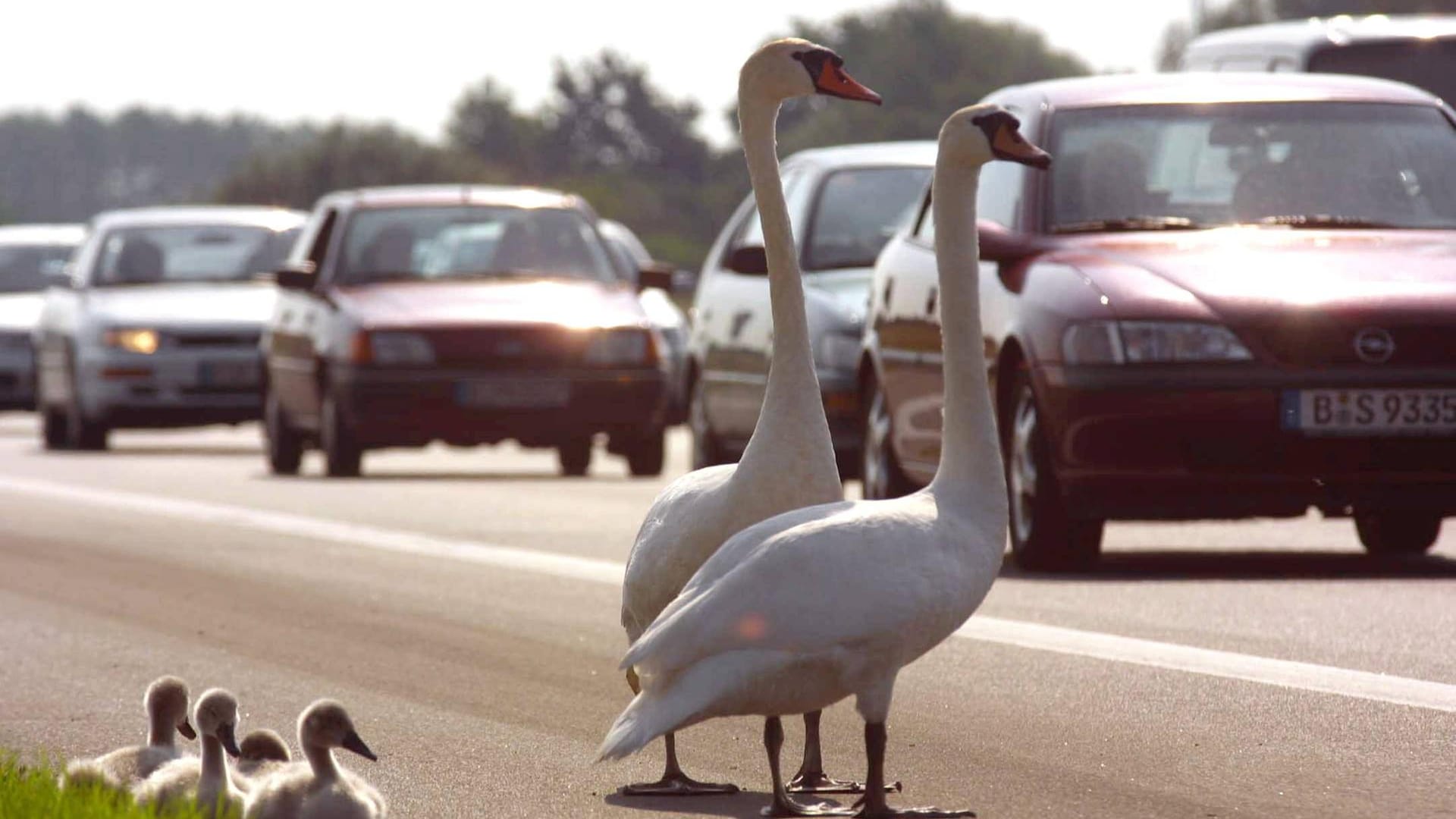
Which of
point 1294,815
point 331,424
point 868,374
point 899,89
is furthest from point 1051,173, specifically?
point 899,89

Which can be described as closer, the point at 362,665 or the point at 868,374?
the point at 362,665

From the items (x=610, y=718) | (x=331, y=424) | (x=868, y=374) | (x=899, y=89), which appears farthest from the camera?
(x=899, y=89)

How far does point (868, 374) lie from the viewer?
14.4 metres

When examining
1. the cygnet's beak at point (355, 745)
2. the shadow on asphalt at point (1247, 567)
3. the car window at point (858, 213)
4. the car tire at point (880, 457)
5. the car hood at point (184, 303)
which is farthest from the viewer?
the car hood at point (184, 303)

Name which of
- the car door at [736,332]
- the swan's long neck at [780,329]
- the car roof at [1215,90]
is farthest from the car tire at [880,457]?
the swan's long neck at [780,329]

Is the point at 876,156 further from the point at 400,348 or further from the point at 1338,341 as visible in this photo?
the point at 1338,341

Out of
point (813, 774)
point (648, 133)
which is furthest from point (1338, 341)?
point (648, 133)

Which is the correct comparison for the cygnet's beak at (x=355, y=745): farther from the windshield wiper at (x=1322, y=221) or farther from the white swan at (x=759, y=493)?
the windshield wiper at (x=1322, y=221)

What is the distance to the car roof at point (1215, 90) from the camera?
1278 cm

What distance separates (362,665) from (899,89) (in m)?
120

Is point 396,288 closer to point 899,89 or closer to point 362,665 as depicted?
point 362,665

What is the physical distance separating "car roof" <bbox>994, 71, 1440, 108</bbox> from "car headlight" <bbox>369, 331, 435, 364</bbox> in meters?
6.84

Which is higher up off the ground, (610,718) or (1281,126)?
(1281,126)

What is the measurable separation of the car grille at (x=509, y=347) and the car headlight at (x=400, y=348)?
0.17 ft
